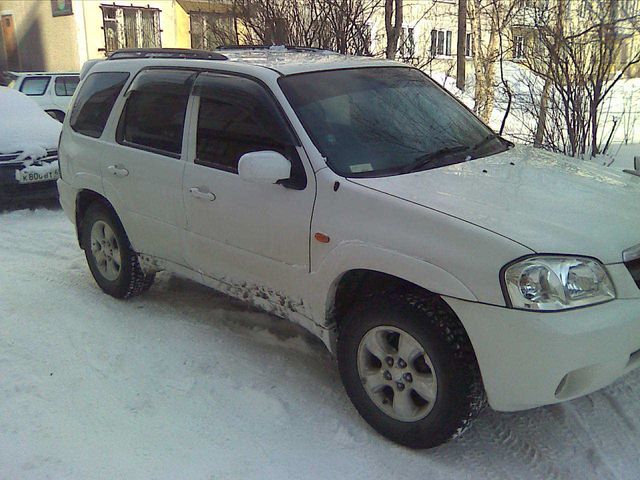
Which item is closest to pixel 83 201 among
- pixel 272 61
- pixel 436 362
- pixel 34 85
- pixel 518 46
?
pixel 272 61

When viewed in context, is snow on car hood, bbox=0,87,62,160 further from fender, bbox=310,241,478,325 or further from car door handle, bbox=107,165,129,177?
fender, bbox=310,241,478,325

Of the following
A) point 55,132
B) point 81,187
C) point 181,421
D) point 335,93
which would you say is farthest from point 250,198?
point 55,132

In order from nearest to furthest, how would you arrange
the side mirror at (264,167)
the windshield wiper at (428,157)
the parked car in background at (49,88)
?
the side mirror at (264,167) → the windshield wiper at (428,157) → the parked car in background at (49,88)

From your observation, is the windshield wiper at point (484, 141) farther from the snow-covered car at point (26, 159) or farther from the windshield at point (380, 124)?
the snow-covered car at point (26, 159)

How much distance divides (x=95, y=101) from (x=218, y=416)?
107 inches

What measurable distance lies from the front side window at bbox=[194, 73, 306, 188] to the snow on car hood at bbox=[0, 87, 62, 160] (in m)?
4.66

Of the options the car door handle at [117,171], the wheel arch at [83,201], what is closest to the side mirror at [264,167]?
the car door handle at [117,171]

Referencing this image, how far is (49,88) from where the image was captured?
1556 centimetres

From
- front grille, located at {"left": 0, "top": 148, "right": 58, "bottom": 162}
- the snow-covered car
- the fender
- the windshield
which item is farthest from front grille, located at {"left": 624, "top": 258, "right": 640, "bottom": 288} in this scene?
front grille, located at {"left": 0, "top": 148, "right": 58, "bottom": 162}

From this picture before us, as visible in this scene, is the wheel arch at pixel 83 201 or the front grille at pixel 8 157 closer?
the wheel arch at pixel 83 201

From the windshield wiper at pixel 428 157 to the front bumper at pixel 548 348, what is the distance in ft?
2.96

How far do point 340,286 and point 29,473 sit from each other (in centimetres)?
166

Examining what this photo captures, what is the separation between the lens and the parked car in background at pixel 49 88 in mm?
15336

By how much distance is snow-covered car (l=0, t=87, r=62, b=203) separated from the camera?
291 inches
